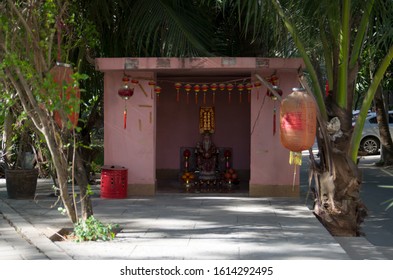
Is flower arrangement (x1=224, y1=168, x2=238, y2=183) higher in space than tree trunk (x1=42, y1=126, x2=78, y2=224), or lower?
lower

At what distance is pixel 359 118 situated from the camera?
9.62 m


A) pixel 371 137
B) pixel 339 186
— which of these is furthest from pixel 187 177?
pixel 371 137

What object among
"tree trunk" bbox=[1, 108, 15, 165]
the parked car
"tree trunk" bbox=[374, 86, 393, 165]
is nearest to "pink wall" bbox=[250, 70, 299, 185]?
"tree trunk" bbox=[1, 108, 15, 165]

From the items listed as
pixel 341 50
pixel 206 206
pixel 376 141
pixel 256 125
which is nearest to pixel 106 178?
pixel 206 206

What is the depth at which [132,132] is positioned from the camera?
12.4 metres

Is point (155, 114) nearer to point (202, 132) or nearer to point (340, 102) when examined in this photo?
point (202, 132)

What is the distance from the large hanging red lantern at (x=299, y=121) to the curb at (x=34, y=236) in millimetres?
3889

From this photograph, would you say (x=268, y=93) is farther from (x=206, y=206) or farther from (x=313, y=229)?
(x=313, y=229)

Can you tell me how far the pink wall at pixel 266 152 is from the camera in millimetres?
12172

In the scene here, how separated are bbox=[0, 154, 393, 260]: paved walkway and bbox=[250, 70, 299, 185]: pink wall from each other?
0.55 m

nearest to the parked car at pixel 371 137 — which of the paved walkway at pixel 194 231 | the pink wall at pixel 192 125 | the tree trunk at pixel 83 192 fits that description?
the pink wall at pixel 192 125

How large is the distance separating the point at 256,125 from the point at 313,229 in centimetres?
395

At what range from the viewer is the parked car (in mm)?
24375

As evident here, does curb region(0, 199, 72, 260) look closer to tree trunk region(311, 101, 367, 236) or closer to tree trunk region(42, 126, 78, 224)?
tree trunk region(42, 126, 78, 224)
